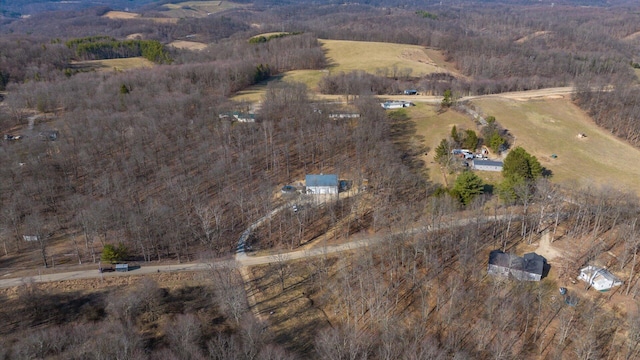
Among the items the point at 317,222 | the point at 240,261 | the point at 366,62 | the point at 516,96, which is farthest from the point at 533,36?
the point at 240,261

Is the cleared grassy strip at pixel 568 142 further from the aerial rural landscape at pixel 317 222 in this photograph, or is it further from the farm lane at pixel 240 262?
the farm lane at pixel 240 262

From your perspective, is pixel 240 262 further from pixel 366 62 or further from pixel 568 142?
pixel 366 62

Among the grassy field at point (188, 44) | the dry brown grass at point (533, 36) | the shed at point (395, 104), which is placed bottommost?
the shed at point (395, 104)

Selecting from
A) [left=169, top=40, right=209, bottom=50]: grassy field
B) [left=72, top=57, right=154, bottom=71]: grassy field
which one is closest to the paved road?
[left=72, top=57, right=154, bottom=71]: grassy field

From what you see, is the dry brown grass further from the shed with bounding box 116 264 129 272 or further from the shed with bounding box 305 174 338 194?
the shed with bounding box 116 264 129 272

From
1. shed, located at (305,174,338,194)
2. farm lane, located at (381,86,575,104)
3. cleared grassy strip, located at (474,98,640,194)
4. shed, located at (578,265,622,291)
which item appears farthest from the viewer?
farm lane, located at (381,86,575,104)

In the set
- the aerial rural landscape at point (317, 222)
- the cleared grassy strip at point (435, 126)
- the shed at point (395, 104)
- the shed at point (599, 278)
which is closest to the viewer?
the aerial rural landscape at point (317, 222)

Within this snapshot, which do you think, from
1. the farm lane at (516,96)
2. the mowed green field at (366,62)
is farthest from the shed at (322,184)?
the mowed green field at (366,62)

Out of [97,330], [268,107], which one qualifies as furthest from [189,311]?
[268,107]
